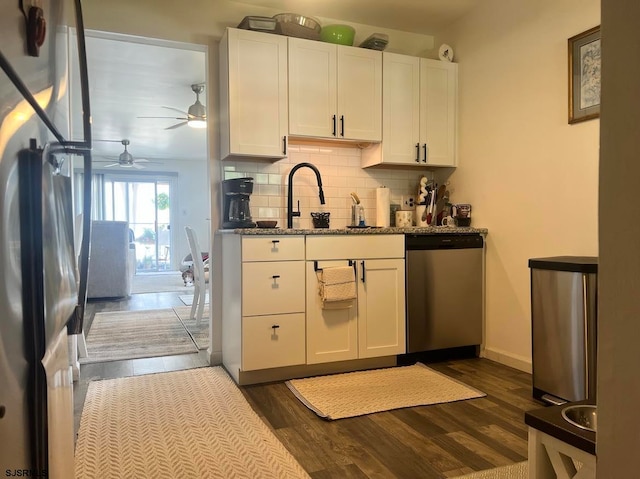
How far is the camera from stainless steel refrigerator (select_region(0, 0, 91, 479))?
56 centimetres

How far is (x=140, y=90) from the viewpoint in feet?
17.2

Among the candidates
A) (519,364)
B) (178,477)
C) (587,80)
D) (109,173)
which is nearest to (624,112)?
(178,477)

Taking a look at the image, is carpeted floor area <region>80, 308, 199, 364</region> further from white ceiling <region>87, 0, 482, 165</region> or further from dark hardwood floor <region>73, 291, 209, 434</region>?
white ceiling <region>87, 0, 482, 165</region>

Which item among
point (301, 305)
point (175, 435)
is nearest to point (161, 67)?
point (301, 305)

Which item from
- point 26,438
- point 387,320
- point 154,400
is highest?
point 26,438

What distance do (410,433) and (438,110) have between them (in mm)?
2423

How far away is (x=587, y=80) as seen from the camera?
8.43 feet

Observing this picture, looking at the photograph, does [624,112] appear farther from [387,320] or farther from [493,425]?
[387,320]

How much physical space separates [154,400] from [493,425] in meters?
1.78

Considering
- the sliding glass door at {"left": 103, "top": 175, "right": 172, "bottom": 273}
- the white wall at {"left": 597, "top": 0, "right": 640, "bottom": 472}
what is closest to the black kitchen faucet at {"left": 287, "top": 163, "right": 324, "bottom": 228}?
the white wall at {"left": 597, "top": 0, "right": 640, "bottom": 472}

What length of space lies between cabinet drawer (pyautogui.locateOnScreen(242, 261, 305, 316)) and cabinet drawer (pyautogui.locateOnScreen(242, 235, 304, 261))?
0.04 m

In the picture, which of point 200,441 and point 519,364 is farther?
point 519,364

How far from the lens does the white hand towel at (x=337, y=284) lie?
2.88m

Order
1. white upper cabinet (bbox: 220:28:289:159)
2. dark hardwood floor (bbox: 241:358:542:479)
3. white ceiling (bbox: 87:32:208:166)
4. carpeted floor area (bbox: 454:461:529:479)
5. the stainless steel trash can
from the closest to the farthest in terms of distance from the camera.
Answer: carpeted floor area (bbox: 454:461:529:479), dark hardwood floor (bbox: 241:358:542:479), the stainless steel trash can, white upper cabinet (bbox: 220:28:289:159), white ceiling (bbox: 87:32:208:166)
